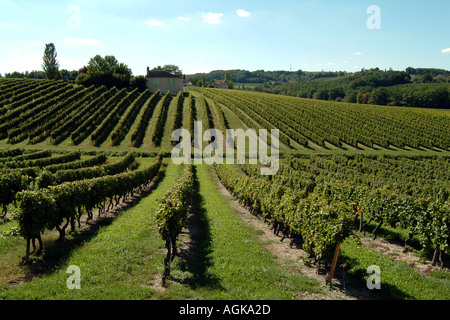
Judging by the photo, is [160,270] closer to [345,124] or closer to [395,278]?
[395,278]

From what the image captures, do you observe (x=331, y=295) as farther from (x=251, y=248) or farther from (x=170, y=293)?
(x=170, y=293)

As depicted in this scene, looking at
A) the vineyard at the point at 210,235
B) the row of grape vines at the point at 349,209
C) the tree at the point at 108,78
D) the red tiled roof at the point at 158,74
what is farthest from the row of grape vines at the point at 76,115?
the row of grape vines at the point at 349,209

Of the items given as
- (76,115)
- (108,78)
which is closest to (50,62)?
(108,78)

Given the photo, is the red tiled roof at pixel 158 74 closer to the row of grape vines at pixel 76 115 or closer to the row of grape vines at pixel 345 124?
the row of grape vines at pixel 76 115

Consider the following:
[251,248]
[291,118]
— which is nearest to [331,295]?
[251,248]

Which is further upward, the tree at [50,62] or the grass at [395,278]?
the tree at [50,62]

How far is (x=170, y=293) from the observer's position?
34.5ft

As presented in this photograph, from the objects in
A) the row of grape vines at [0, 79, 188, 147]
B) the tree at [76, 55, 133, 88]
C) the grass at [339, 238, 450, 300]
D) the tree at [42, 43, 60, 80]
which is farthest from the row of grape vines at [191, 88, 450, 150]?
the tree at [42, 43, 60, 80]

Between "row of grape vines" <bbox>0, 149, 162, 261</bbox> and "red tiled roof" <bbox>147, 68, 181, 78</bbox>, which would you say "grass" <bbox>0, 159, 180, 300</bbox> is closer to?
"row of grape vines" <bbox>0, 149, 162, 261</bbox>

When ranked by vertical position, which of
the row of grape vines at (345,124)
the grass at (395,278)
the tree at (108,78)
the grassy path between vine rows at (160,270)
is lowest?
the grass at (395,278)

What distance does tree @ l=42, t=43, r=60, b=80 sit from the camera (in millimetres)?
118738

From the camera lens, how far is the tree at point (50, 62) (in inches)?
4675
